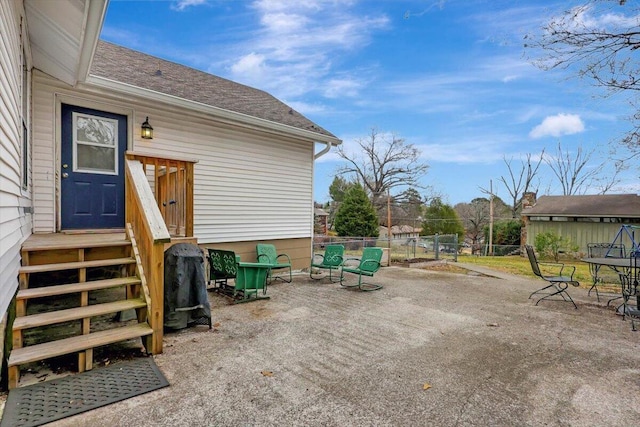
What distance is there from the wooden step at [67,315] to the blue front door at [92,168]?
7.89 feet

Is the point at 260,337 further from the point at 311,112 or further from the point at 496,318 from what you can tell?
the point at 311,112

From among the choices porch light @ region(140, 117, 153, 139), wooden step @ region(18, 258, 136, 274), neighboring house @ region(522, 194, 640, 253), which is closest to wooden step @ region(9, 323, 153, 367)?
wooden step @ region(18, 258, 136, 274)

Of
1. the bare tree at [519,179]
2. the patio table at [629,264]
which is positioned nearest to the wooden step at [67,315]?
the patio table at [629,264]

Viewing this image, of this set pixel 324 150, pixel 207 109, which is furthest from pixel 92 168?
pixel 324 150

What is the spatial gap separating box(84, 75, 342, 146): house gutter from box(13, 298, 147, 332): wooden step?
327 cm

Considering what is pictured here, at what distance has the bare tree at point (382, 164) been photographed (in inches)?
1027

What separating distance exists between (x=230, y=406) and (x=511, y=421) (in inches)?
73.5

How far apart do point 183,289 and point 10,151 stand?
Answer: 76.7 inches

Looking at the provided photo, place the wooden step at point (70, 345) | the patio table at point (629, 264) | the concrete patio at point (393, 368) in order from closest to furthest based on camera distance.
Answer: the concrete patio at point (393, 368), the wooden step at point (70, 345), the patio table at point (629, 264)

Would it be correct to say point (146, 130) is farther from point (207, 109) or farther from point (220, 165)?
point (220, 165)

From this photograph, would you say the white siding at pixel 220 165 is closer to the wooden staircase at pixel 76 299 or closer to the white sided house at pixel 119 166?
the white sided house at pixel 119 166

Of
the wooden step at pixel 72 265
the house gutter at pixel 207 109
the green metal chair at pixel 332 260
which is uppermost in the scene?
the house gutter at pixel 207 109

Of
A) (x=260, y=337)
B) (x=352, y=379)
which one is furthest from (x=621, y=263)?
(x=260, y=337)

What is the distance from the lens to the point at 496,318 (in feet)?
14.5
